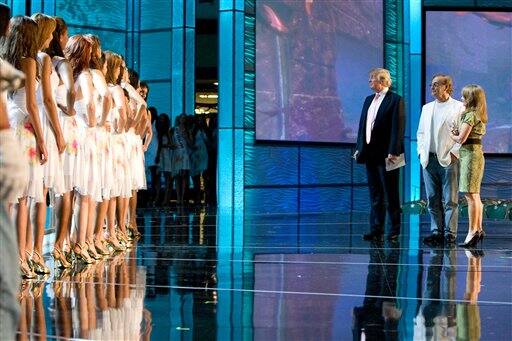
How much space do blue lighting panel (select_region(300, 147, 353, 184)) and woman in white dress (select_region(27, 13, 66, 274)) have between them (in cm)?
1297

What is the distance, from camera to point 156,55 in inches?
870

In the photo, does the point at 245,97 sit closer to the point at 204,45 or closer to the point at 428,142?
the point at 204,45

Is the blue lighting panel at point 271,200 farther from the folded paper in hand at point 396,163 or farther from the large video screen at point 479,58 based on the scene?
the folded paper in hand at point 396,163

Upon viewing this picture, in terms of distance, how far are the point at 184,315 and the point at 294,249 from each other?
4.74 m

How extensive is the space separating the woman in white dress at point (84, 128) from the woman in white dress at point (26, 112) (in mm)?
1028

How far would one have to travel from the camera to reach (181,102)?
70.7ft

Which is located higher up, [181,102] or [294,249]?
[181,102]

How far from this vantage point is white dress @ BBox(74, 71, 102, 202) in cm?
825

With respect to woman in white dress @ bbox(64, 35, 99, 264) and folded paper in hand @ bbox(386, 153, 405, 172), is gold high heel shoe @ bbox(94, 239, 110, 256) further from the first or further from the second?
folded paper in hand @ bbox(386, 153, 405, 172)

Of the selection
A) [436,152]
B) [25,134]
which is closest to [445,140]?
[436,152]

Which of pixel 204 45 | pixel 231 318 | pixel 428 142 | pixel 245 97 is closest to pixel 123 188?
pixel 428 142

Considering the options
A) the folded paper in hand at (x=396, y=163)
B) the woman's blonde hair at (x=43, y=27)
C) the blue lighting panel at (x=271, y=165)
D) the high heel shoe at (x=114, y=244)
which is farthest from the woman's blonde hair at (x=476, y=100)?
the blue lighting panel at (x=271, y=165)

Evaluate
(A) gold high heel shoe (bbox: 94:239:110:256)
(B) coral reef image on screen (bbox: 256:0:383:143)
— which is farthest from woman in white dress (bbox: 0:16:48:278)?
(B) coral reef image on screen (bbox: 256:0:383:143)

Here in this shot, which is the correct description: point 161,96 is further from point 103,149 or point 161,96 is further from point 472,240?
point 103,149
